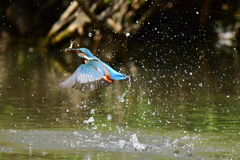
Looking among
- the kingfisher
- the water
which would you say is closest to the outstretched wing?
the kingfisher

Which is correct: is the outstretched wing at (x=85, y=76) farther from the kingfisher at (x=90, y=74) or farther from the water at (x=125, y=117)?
the water at (x=125, y=117)

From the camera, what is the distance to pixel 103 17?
48.5 ft

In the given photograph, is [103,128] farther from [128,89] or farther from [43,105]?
[128,89]

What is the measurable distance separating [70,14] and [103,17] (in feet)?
4.82

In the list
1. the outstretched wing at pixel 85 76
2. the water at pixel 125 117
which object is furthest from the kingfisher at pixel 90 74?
the water at pixel 125 117

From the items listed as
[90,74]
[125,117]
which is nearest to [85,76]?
[90,74]

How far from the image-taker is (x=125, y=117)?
7035 millimetres

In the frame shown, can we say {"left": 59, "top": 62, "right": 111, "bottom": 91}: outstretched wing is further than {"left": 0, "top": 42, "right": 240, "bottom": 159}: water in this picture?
Yes

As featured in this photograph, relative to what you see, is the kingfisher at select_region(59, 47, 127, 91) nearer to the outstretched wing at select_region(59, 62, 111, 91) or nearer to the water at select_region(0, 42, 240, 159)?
the outstretched wing at select_region(59, 62, 111, 91)

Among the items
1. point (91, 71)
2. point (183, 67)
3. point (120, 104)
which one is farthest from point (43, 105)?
point (183, 67)

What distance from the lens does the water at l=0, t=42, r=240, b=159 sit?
17.7 ft

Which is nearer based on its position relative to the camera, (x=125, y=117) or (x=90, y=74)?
(x=90, y=74)

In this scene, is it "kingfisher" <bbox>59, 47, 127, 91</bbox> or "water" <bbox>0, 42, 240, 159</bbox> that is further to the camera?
"kingfisher" <bbox>59, 47, 127, 91</bbox>

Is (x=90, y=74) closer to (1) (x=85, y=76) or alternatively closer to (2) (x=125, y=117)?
(1) (x=85, y=76)
